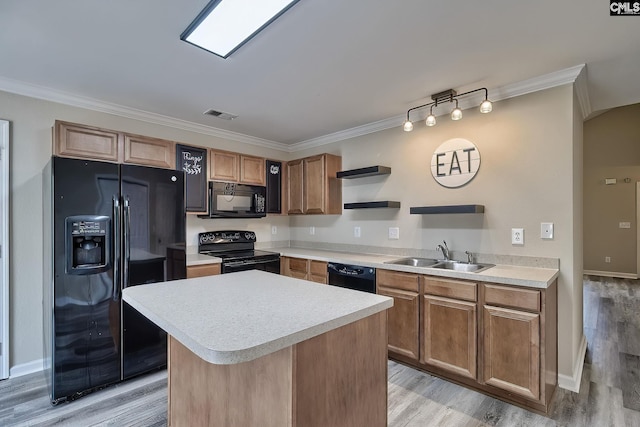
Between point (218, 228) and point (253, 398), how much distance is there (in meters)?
3.02

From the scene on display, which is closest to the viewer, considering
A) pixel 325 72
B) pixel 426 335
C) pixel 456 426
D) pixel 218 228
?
pixel 456 426

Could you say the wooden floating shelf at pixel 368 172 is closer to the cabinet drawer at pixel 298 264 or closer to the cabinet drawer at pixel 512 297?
the cabinet drawer at pixel 298 264

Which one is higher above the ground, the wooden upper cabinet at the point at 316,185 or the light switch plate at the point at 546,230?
the wooden upper cabinet at the point at 316,185

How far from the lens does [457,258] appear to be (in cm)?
297

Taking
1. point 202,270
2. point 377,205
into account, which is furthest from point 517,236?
point 202,270

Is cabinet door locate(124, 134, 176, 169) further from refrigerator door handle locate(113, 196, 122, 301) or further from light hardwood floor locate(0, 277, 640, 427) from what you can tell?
light hardwood floor locate(0, 277, 640, 427)

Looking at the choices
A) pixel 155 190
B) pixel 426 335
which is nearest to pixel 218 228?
pixel 155 190

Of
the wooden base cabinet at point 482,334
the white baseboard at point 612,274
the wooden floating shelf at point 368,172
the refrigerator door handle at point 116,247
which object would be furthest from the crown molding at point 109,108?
the white baseboard at point 612,274

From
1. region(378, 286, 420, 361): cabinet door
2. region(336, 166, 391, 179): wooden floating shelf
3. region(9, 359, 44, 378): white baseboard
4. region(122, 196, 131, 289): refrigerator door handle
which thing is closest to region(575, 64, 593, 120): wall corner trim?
region(336, 166, 391, 179): wooden floating shelf

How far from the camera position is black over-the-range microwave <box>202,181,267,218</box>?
3.57 m

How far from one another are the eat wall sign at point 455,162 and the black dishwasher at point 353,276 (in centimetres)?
115

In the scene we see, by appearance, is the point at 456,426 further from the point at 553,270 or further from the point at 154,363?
the point at 154,363

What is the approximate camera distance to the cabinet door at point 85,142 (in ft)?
8.43

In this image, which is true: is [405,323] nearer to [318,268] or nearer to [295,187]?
[318,268]
